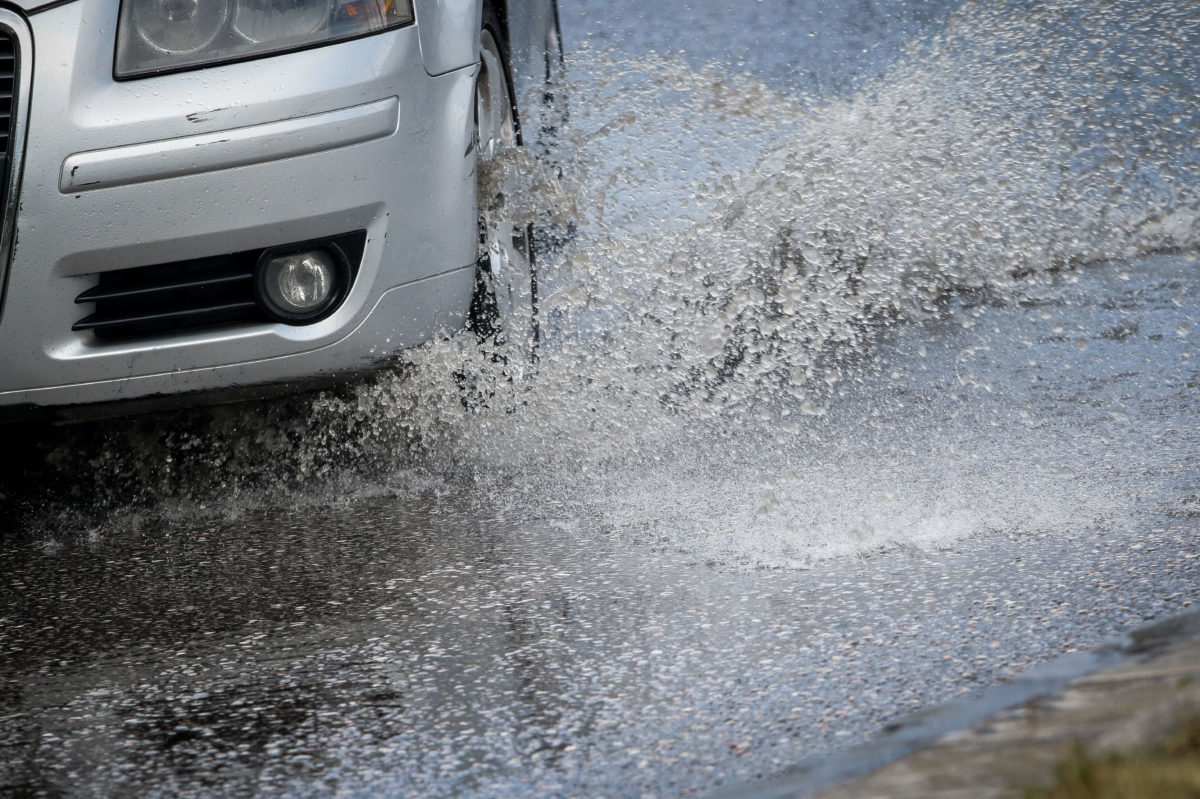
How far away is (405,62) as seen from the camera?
271 centimetres

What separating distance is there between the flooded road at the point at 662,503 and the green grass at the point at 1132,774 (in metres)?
0.38

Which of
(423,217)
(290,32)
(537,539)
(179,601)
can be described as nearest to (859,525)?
(537,539)

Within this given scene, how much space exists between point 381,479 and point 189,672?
3.87ft

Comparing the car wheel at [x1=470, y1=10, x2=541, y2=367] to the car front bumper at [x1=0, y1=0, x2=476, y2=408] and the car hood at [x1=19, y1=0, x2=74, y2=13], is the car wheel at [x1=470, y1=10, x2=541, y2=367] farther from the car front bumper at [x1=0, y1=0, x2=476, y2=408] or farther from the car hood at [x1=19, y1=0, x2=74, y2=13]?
the car hood at [x1=19, y1=0, x2=74, y2=13]

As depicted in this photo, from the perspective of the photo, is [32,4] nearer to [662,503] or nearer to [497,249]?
[497,249]

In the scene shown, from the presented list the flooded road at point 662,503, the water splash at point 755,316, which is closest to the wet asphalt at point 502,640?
the flooded road at point 662,503

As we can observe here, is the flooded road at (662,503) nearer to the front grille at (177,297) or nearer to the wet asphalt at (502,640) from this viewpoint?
the wet asphalt at (502,640)

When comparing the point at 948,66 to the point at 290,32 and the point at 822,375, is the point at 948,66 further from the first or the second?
the point at 290,32

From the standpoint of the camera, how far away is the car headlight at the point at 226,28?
2.59 meters

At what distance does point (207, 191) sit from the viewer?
100 inches

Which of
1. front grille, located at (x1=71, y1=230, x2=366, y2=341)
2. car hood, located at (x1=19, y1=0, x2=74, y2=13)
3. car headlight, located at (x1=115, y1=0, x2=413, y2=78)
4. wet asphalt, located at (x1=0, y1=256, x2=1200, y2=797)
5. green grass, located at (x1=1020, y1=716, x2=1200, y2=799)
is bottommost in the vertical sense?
green grass, located at (x1=1020, y1=716, x2=1200, y2=799)

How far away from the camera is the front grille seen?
8.54 ft

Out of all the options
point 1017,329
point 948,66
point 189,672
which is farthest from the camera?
point 948,66

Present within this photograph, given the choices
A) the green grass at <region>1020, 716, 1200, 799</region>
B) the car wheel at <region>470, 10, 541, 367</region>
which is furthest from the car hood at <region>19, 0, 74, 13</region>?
the green grass at <region>1020, 716, 1200, 799</region>
